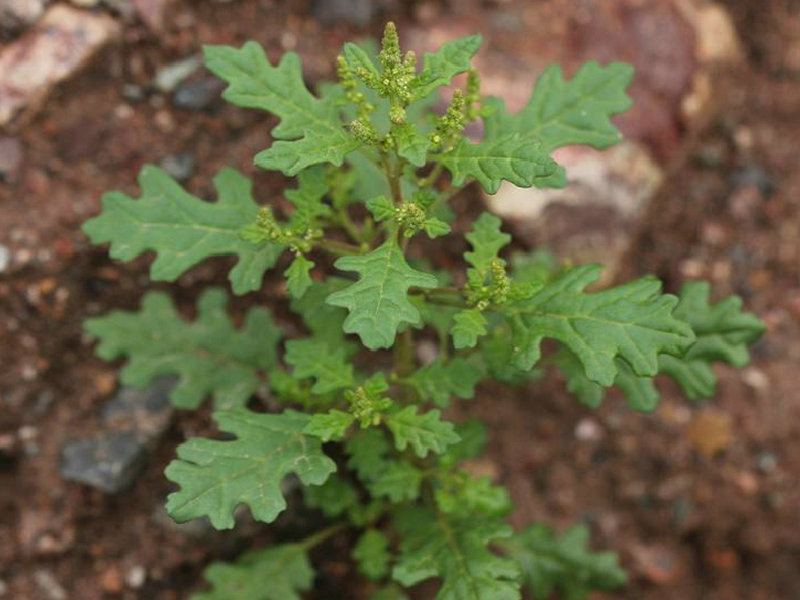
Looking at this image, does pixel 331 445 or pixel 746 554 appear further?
pixel 746 554

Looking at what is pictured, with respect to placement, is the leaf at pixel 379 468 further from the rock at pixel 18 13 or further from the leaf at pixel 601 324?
the rock at pixel 18 13

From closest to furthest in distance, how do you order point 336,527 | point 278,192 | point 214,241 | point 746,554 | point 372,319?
point 372,319
point 214,241
point 336,527
point 278,192
point 746,554

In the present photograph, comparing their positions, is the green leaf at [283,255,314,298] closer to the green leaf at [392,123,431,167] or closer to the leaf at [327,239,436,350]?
the leaf at [327,239,436,350]

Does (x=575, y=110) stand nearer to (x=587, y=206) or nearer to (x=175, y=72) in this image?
(x=587, y=206)

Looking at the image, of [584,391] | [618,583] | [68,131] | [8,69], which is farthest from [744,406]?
[8,69]

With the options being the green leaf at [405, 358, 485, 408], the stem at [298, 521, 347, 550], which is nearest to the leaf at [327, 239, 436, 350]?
the green leaf at [405, 358, 485, 408]

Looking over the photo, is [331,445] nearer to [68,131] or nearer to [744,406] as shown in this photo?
[68,131]

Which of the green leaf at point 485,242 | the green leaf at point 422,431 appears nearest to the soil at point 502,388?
the green leaf at point 422,431
